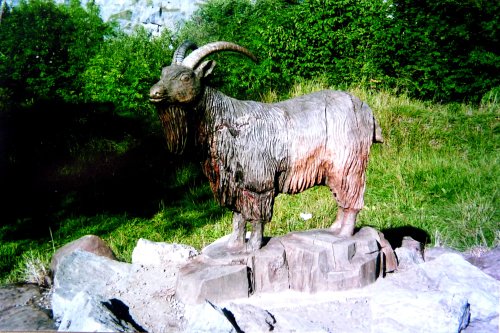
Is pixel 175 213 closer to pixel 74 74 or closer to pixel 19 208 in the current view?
pixel 19 208

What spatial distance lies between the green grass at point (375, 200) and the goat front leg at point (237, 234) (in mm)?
1249

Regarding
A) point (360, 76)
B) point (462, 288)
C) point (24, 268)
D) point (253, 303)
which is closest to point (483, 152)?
point (360, 76)

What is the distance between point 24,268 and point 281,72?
596cm

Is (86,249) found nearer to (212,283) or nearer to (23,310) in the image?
(23,310)

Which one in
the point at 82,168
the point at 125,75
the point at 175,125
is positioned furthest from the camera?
the point at 125,75

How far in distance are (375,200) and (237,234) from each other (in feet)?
9.21

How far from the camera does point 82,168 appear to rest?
271 inches

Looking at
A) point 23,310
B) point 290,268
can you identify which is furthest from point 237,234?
point 23,310

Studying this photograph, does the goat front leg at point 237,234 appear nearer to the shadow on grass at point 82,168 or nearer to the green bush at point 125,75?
the shadow on grass at point 82,168

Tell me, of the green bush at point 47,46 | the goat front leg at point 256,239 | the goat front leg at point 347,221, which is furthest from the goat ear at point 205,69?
the green bush at point 47,46

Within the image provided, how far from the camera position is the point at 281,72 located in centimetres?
930

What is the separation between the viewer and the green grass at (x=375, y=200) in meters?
5.34

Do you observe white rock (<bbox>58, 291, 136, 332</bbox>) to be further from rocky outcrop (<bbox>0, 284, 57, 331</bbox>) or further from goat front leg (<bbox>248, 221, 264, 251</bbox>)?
goat front leg (<bbox>248, 221, 264, 251</bbox>)

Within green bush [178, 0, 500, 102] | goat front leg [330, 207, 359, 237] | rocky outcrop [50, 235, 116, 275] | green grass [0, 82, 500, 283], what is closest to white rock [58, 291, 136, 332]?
rocky outcrop [50, 235, 116, 275]
